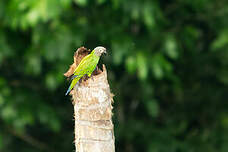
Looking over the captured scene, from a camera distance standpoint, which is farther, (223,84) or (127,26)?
(223,84)

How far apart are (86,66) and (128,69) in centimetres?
391

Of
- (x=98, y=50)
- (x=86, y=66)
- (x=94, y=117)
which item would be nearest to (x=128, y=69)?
(x=98, y=50)

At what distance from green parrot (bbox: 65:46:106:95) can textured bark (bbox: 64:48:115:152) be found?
81 millimetres

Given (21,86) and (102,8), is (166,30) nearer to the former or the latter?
(102,8)

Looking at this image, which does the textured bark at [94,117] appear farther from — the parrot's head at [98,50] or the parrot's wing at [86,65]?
the parrot's head at [98,50]

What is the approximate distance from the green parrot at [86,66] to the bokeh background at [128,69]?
9.67 ft

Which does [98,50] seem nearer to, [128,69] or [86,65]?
[86,65]

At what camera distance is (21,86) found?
709 centimetres

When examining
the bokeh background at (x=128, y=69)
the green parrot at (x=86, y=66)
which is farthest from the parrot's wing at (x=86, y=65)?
the bokeh background at (x=128, y=69)

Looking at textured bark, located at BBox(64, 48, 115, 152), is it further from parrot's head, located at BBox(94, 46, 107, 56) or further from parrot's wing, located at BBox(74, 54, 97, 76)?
parrot's head, located at BBox(94, 46, 107, 56)

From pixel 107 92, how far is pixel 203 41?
605 cm

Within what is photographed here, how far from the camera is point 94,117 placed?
2111 mm

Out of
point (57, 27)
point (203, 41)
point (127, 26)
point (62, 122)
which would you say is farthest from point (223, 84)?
point (57, 27)

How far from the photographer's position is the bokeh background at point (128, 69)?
6.09 meters
